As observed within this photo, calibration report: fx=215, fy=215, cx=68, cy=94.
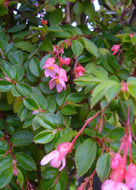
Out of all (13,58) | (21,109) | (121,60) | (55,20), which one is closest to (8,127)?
(21,109)

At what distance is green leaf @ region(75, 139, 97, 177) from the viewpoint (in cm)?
45

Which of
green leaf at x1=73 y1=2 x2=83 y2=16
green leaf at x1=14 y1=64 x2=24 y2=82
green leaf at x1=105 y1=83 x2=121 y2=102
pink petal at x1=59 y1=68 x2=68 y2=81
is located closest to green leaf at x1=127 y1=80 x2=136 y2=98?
green leaf at x1=105 y1=83 x2=121 y2=102

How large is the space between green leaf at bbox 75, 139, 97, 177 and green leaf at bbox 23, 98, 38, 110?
19 centimetres

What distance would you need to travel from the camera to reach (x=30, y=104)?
1.97 feet

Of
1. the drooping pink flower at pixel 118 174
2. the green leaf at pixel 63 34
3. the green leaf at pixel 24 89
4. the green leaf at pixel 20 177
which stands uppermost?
the green leaf at pixel 63 34

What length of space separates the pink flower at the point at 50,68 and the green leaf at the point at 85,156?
24cm

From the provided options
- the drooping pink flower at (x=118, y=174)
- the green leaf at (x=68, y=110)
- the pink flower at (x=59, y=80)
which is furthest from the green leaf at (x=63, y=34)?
the drooping pink flower at (x=118, y=174)

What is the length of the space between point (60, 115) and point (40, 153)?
0.65 feet

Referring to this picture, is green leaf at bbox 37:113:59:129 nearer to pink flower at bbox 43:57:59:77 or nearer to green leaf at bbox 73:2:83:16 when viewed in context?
pink flower at bbox 43:57:59:77

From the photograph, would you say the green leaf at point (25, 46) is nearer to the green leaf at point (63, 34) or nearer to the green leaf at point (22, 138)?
the green leaf at point (63, 34)

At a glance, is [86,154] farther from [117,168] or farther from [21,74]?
[21,74]

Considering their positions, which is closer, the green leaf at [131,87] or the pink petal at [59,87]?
the green leaf at [131,87]

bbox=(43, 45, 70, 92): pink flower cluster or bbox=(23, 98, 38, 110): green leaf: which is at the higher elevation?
bbox=(43, 45, 70, 92): pink flower cluster

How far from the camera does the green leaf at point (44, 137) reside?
19.7 inches
